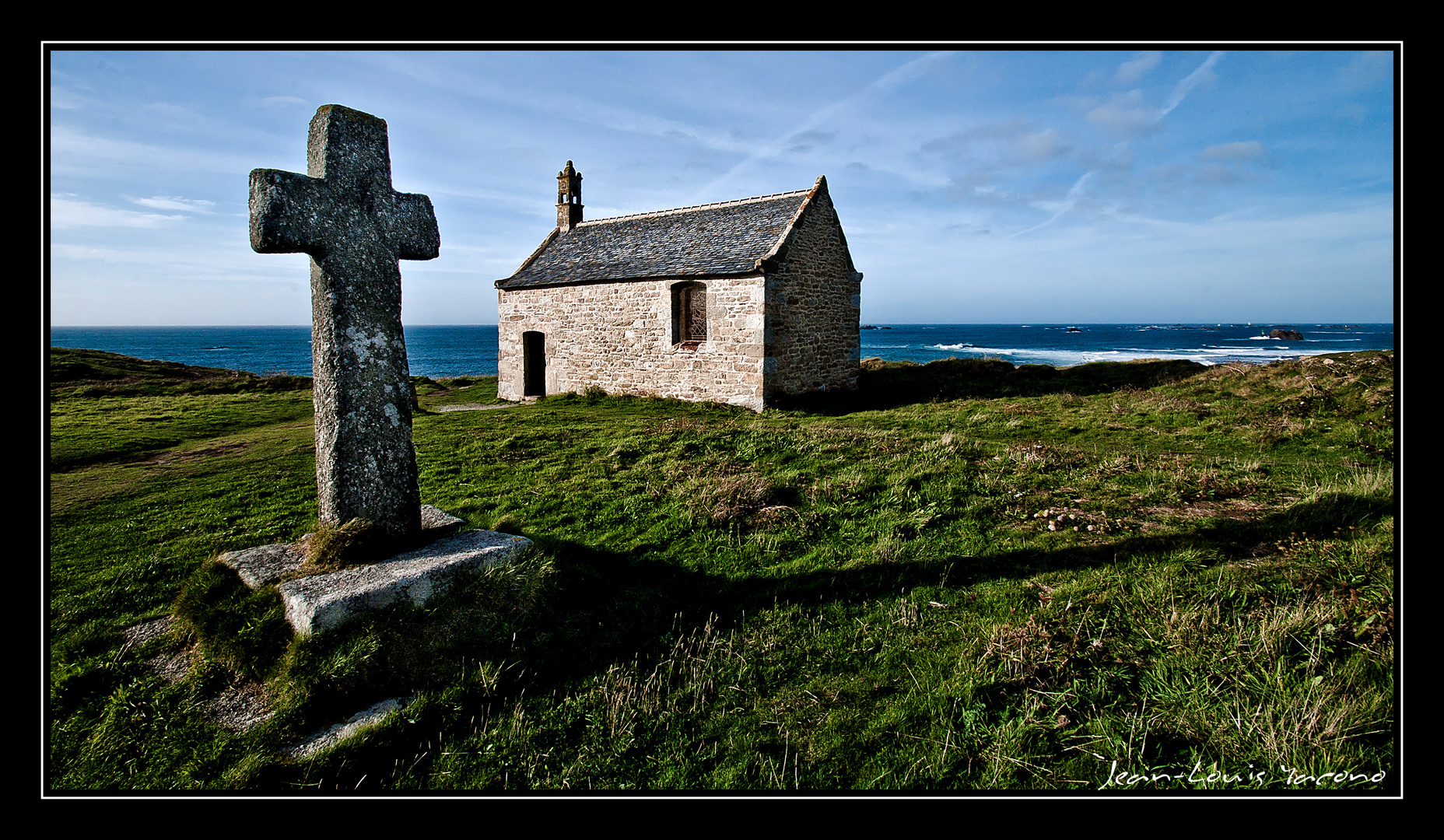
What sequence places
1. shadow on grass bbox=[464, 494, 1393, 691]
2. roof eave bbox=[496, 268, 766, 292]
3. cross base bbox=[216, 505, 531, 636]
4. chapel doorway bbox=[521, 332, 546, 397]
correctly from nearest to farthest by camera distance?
1. cross base bbox=[216, 505, 531, 636]
2. shadow on grass bbox=[464, 494, 1393, 691]
3. roof eave bbox=[496, 268, 766, 292]
4. chapel doorway bbox=[521, 332, 546, 397]

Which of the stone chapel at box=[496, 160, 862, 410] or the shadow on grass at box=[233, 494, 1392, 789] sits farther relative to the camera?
the stone chapel at box=[496, 160, 862, 410]

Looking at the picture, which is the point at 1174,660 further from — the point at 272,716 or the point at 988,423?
the point at 988,423

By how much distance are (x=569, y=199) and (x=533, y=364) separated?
6906 mm

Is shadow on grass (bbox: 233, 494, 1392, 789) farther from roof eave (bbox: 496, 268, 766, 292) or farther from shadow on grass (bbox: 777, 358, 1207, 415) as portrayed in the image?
roof eave (bbox: 496, 268, 766, 292)

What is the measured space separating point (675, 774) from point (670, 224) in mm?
19405

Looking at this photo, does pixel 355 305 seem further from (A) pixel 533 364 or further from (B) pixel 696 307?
(A) pixel 533 364

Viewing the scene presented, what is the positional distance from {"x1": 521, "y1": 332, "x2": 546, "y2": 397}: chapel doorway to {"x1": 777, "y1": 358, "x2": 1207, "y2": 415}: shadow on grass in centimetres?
912

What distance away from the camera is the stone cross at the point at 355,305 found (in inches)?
159

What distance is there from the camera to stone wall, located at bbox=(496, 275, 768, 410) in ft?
53.7

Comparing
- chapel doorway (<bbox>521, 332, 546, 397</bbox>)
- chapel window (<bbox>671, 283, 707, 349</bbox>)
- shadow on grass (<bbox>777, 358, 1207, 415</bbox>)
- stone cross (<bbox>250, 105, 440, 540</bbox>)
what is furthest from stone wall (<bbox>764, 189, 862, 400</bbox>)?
stone cross (<bbox>250, 105, 440, 540</bbox>)

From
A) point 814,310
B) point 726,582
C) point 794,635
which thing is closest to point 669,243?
point 814,310

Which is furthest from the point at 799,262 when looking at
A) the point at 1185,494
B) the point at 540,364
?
the point at 1185,494

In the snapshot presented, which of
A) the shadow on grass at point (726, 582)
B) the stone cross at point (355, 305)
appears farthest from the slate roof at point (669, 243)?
the stone cross at point (355, 305)

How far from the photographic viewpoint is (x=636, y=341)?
1839 centimetres
